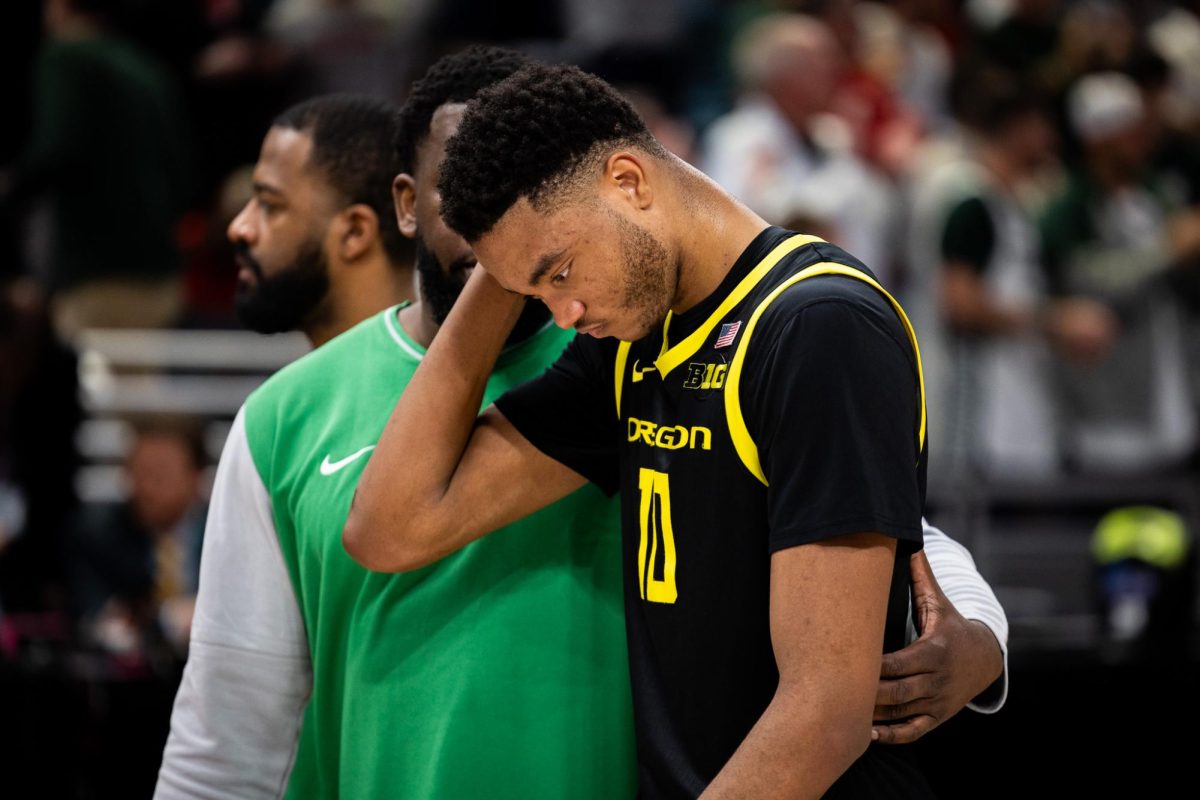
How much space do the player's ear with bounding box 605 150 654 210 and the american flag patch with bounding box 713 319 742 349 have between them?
19cm

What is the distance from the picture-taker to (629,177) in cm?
213

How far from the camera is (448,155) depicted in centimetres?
215

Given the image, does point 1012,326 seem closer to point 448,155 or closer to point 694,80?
point 694,80

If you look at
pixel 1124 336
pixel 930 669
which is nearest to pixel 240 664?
pixel 930 669

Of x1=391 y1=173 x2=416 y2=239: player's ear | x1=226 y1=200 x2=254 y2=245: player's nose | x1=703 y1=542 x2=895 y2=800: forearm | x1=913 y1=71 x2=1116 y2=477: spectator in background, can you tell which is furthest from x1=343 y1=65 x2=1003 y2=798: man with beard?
x1=913 y1=71 x2=1116 y2=477: spectator in background

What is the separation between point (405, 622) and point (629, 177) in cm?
83

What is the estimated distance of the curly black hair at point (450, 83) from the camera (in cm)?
256

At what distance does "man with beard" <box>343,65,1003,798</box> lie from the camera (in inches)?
76.2

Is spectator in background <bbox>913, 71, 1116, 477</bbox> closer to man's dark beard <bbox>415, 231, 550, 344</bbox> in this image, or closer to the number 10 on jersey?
man's dark beard <bbox>415, 231, 550, 344</bbox>

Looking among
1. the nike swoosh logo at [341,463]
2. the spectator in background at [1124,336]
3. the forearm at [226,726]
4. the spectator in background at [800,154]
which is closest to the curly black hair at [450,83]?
the nike swoosh logo at [341,463]

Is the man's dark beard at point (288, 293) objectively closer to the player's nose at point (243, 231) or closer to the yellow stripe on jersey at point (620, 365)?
the player's nose at point (243, 231)

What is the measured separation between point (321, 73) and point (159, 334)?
5.50 feet

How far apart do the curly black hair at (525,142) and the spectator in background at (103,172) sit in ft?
15.9

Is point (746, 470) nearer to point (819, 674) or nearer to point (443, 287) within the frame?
point (819, 674)
